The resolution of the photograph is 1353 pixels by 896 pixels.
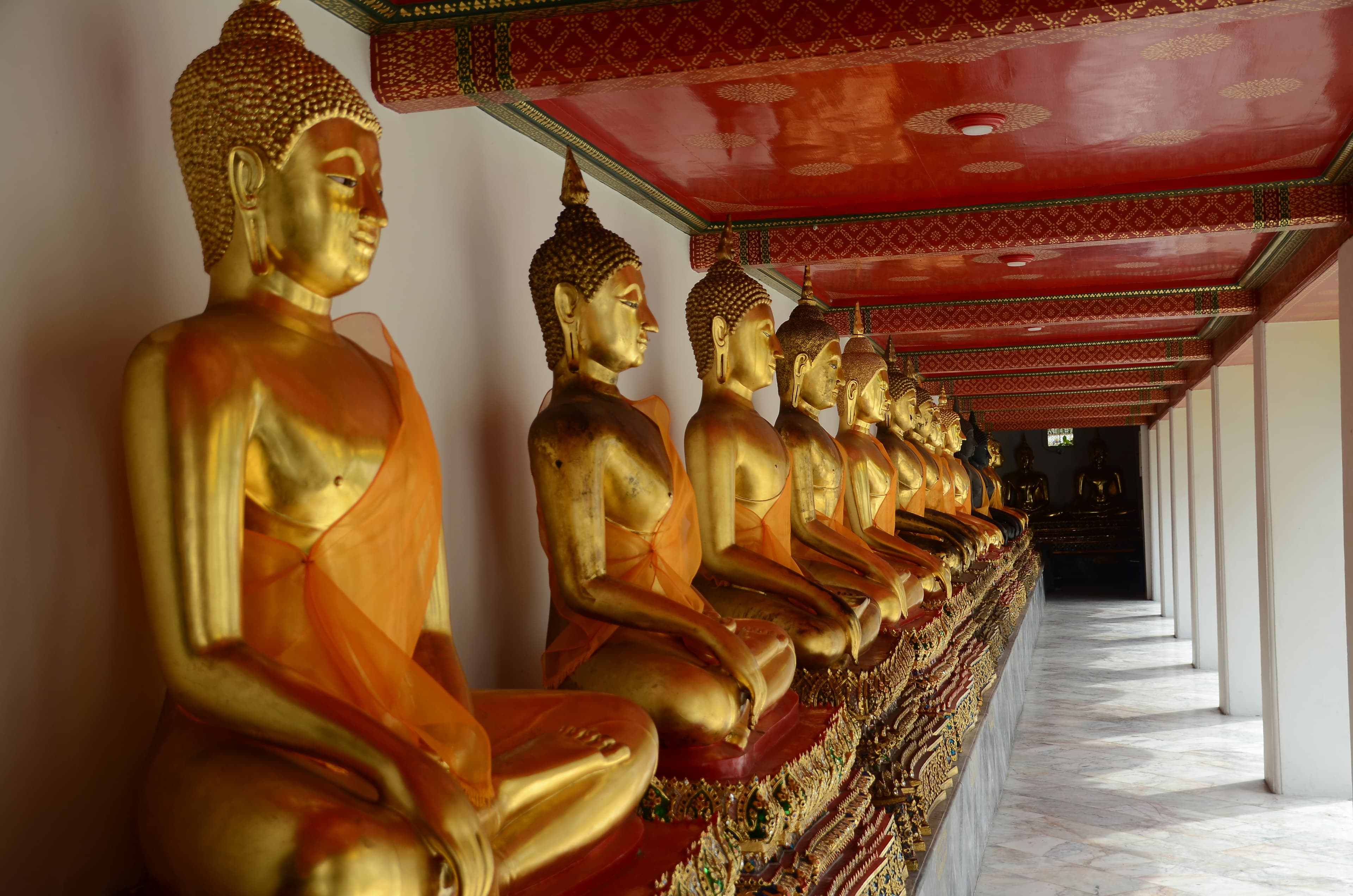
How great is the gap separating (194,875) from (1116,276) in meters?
7.35

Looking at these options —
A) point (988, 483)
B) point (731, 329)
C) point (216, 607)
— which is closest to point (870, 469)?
point (731, 329)

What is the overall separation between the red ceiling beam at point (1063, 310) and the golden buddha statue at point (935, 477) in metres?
0.43

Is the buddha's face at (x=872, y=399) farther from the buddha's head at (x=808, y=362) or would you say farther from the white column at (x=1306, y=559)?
the white column at (x=1306, y=559)

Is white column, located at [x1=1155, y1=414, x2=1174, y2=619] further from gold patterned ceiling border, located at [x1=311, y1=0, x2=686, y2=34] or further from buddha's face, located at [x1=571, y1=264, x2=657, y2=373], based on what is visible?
gold patterned ceiling border, located at [x1=311, y1=0, x2=686, y2=34]

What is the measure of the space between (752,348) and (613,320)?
3.69ft

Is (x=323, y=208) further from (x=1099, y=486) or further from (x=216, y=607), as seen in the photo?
(x=1099, y=486)

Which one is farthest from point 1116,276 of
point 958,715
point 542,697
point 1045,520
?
point 1045,520

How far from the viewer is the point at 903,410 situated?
26.3 feet

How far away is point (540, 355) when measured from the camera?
13.7 feet

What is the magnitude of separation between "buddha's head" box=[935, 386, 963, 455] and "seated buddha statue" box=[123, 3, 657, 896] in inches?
308

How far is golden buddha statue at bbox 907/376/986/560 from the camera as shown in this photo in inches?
298

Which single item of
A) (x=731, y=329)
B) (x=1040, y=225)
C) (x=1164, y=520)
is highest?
(x=1040, y=225)

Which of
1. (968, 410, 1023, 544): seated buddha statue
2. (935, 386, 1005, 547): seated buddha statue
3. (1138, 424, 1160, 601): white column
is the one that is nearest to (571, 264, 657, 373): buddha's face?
(935, 386, 1005, 547): seated buddha statue

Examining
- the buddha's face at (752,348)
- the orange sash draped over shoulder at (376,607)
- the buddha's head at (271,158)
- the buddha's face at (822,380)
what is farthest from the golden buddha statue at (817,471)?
the buddha's head at (271,158)
